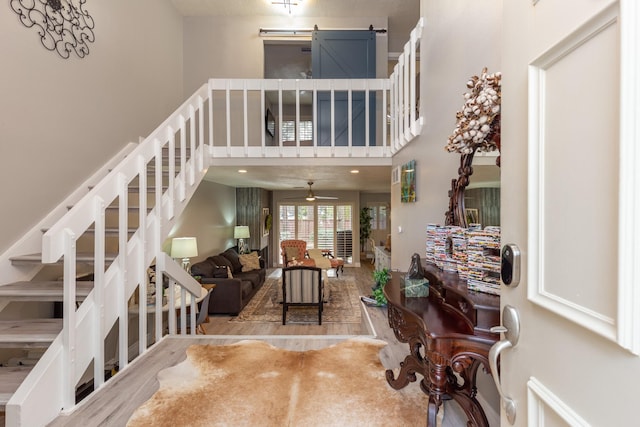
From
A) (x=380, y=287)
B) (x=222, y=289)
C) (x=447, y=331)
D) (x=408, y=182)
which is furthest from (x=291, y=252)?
(x=447, y=331)

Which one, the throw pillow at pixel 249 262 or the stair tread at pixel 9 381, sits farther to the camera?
the throw pillow at pixel 249 262

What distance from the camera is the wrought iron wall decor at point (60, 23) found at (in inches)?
90.2

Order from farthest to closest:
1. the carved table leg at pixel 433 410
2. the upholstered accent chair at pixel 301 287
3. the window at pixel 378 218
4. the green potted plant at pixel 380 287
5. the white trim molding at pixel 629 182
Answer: the window at pixel 378 218 → the upholstered accent chair at pixel 301 287 → the green potted plant at pixel 380 287 → the carved table leg at pixel 433 410 → the white trim molding at pixel 629 182

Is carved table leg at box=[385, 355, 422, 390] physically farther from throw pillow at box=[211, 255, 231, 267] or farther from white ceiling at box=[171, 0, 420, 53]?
white ceiling at box=[171, 0, 420, 53]

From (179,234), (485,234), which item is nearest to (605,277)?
(485,234)

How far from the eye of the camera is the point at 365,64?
4.70 metres

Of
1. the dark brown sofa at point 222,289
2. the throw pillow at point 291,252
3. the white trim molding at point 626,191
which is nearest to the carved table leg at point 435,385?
the white trim molding at point 626,191

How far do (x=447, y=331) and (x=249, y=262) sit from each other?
6037mm

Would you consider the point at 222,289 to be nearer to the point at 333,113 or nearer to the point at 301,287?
the point at 301,287

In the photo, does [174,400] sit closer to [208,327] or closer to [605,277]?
[605,277]

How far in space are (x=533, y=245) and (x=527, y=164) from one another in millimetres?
170

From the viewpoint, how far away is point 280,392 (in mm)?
1731

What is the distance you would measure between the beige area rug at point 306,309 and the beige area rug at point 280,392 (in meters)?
2.49

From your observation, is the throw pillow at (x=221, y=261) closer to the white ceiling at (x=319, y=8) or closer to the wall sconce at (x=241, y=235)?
the wall sconce at (x=241, y=235)
